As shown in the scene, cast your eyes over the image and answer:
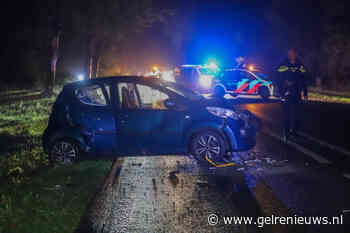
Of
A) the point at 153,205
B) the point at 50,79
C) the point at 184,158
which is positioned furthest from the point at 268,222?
the point at 50,79

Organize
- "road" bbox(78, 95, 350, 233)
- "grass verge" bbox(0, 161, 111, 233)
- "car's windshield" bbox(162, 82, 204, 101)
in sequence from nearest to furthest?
"road" bbox(78, 95, 350, 233) → "grass verge" bbox(0, 161, 111, 233) → "car's windshield" bbox(162, 82, 204, 101)

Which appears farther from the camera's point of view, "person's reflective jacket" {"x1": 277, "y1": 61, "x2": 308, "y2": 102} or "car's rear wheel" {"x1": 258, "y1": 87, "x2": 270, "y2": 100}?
"car's rear wheel" {"x1": 258, "y1": 87, "x2": 270, "y2": 100}

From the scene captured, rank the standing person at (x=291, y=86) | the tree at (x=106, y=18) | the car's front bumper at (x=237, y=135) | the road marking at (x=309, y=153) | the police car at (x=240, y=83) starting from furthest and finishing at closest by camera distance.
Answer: the tree at (x=106, y=18) < the police car at (x=240, y=83) < the standing person at (x=291, y=86) < the car's front bumper at (x=237, y=135) < the road marking at (x=309, y=153)

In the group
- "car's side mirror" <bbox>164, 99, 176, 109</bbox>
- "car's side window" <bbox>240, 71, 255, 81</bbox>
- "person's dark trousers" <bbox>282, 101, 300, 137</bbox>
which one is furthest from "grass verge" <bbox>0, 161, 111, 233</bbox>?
"car's side window" <bbox>240, 71, 255, 81</bbox>

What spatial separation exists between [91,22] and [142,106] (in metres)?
14.7

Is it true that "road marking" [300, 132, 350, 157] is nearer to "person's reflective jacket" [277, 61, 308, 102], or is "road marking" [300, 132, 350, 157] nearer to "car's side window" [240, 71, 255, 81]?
"person's reflective jacket" [277, 61, 308, 102]

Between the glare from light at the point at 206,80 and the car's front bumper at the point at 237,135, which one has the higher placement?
the glare from light at the point at 206,80

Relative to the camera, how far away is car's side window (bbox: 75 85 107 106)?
760 centimetres

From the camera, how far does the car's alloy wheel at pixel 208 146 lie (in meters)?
7.58

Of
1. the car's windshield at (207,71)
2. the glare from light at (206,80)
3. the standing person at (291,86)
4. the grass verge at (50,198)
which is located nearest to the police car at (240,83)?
the glare from light at (206,80)

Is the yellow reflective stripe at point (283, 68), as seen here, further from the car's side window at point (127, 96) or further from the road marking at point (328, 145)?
the car's side window at point (127, 96)

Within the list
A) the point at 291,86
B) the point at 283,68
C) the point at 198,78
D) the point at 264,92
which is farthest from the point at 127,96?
the point at 264,92

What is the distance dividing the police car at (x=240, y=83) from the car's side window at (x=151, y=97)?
1136 cm

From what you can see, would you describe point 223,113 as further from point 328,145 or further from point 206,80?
point 206,80
